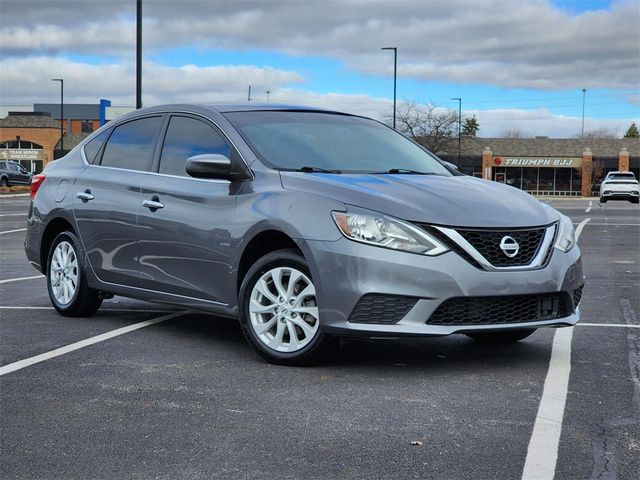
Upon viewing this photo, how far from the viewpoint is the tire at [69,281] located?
772 centimetres

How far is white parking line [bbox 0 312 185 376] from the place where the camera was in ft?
19.0

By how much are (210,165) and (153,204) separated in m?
0.87

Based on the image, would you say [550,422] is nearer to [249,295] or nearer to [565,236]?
[565,236]

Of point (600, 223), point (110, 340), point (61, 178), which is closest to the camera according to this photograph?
point (110, 340)

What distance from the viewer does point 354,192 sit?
5.55 m

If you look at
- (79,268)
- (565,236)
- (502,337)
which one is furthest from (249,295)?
(79,268)

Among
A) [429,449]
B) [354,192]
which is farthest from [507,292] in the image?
[429,449]

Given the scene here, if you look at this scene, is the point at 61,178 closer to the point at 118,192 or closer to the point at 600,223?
the point at 118,192

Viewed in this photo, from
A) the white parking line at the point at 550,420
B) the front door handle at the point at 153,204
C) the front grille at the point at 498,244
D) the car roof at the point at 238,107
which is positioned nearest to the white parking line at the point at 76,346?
the front door handle at the point at 153,204

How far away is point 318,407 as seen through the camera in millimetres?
4734

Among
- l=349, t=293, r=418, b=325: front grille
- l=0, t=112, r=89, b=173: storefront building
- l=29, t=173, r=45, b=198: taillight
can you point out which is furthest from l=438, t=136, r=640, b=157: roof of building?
l=349, t=293, r=418, b=325: front grille

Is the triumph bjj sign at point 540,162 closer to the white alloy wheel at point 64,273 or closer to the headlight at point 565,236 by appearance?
the white alloy wheel at point 64,273

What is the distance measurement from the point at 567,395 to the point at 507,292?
708 millimetres

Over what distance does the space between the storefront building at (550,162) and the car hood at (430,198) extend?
74030 mm
